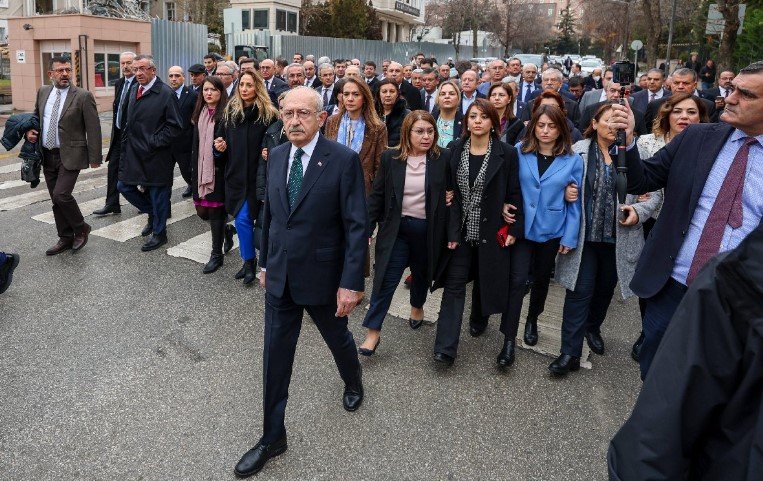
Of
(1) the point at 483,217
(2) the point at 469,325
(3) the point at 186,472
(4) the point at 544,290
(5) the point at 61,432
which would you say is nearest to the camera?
(3) the point at 186,472

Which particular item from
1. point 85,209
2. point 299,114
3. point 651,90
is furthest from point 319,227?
point 651,90

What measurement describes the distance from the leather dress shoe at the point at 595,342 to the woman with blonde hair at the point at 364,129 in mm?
2415

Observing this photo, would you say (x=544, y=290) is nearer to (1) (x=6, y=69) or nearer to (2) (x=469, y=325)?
(2) (x=469, y=325)

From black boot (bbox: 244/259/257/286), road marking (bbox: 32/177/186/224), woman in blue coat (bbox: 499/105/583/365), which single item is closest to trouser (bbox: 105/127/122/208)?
road marking (bbox: 32/177/186/224)

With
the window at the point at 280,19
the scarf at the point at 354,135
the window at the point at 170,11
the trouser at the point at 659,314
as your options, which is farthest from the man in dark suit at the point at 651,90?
the window at the point at 170,11

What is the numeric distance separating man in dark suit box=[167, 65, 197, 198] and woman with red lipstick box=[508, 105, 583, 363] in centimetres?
389

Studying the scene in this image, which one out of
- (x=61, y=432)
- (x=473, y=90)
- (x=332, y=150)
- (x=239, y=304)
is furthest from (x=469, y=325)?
(x=473, y=90)

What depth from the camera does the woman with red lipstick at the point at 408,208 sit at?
14.3 feet

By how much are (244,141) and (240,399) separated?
2.73 meters

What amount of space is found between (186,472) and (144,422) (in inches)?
23.4

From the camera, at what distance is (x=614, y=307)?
5816mm

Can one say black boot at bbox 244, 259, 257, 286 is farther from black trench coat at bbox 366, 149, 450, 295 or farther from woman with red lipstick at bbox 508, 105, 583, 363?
woman with red lipstick at bbox 508, 105, 583, 363

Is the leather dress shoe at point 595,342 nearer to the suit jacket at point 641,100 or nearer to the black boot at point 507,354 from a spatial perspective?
the black boot at point 507,354

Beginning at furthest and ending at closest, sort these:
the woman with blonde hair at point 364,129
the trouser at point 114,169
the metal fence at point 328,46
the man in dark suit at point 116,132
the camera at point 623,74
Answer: the metal fence at point 328,46 → the trouser at point 114,169 → the man in dark suit at point 116,132 → the woman with blonde hair at point 364,129 → the camera at point 623,74
